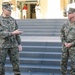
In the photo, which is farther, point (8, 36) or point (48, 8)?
point (48, 8)

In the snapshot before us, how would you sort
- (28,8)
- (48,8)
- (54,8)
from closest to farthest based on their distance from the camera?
(54,8) → (48,8) → (28,8)

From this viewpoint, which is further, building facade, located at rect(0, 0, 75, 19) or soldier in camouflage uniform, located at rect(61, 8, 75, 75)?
building facade, located at rect(0, 0, 75, 19)

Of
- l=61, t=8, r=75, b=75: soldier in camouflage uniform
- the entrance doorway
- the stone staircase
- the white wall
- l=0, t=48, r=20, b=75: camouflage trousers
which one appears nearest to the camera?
l=61, t=8, r=75, b=75: soldier in camouflage uniform

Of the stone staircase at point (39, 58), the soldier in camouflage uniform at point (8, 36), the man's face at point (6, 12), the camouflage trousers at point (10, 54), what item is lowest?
the stone staircase at point (39, 58)

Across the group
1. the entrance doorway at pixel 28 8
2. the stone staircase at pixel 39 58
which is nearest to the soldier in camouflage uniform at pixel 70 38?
the stone staircase at pixel 39 58

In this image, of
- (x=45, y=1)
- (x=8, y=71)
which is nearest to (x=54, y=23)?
(x=8, y=71)

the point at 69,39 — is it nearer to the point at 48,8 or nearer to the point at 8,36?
the point at 8,36

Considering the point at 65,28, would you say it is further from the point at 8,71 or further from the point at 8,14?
the point at 8,71

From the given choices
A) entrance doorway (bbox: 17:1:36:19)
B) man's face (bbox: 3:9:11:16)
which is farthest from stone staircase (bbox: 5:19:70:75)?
entrance doorway (bbox: 17:1:36:19)

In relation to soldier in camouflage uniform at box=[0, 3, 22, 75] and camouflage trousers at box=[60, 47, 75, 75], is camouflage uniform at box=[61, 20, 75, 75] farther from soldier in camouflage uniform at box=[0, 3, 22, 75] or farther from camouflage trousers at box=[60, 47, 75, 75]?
soldier in camouflage uniform at box=[0, 3, 22, 75]

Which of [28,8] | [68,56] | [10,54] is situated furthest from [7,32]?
[28,8]

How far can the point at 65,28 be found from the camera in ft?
22.9

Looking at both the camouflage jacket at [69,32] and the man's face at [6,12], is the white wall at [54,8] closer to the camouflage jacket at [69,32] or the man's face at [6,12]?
the camouflage jacket at [69,32]

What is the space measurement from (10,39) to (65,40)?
1223mm
